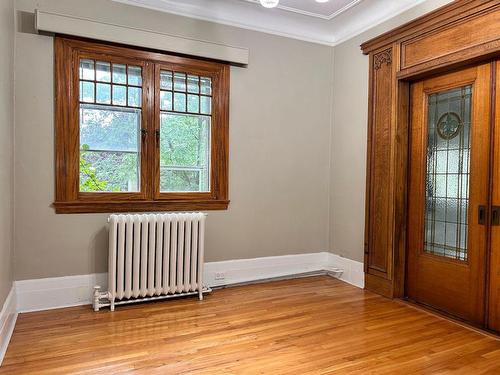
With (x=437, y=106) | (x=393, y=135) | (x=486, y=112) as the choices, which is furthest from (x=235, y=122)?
(x=486, y=112)

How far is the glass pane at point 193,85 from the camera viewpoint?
3803 millimetres

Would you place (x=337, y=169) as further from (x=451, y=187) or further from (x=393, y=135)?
(x=451, y=187)

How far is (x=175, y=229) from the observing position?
3461 mm

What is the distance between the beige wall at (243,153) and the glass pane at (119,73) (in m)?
0.41

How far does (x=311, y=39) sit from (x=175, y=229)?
8.93 ft

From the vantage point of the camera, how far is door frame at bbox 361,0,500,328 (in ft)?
10.0

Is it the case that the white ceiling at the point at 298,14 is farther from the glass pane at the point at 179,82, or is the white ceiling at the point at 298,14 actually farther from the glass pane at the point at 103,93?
the glass pane at the point at 103,93

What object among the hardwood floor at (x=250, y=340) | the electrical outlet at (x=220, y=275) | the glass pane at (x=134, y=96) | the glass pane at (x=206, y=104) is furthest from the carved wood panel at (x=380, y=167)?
the glass pane at (x=134, y=96)

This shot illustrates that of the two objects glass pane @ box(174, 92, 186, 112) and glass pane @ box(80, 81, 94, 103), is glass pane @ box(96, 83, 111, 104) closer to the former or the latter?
glass pane @ box(80, 81, 94, 103)

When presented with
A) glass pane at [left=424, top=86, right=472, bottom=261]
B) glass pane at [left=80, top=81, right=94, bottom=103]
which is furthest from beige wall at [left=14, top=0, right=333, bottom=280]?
glass pane at [left=424, top=86, right=472, bottom=261]

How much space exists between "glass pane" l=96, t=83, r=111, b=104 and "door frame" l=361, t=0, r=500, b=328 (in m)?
2.62

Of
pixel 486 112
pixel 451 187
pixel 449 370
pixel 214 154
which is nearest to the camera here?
pixel 449 370

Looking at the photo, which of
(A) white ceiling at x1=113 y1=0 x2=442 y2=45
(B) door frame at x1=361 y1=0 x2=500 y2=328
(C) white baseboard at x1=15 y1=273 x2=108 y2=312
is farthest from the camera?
(A) white ceiling at x1=113 y1=0 x2=442 y2=45

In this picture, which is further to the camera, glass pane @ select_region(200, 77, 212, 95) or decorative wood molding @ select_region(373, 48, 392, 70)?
Answer: glass pane @ select_region(200, 77, 212, 95)
